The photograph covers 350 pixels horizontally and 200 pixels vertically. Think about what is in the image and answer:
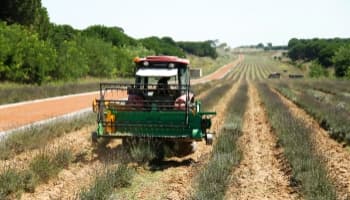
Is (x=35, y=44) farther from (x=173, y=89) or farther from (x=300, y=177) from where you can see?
(x=300, y=177)

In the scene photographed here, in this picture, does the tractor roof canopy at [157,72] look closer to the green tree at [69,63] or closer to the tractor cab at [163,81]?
the tractor cab at [163,81]

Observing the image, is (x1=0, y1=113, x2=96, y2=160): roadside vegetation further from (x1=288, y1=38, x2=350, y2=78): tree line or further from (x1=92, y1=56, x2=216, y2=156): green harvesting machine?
(x1=288, y1=38, x2=350, y2=78): tree line

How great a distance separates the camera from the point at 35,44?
37594mm

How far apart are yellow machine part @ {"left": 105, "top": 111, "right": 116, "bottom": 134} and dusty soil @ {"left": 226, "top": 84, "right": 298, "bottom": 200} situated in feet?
9.22

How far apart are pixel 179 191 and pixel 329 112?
11.2 metres

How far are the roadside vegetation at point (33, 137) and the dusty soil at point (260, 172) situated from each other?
15.5 ft

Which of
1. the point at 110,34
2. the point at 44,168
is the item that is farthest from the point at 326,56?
the point at 44,168

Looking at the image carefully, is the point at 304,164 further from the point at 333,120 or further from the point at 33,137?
the point at 333,120

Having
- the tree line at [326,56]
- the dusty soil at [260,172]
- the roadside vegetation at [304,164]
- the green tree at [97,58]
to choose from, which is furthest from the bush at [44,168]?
the tree line at [326,56]

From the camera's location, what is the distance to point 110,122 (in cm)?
1084

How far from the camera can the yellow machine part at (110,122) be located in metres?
10.9

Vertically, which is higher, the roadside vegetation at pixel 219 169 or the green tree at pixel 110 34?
the green tree at pixel 110 34

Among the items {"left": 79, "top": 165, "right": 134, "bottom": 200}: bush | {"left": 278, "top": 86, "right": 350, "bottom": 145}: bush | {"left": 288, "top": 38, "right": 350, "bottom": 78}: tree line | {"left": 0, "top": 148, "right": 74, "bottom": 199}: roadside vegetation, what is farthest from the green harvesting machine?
{"left": 288, "top": 38, "right": 350, "bottom": 78}: tree line

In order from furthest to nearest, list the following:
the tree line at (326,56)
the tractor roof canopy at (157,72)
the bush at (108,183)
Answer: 1. the tree line at (326,56)
2. the tractor roof canopy at (157,72)
3. the bush at (108,183)
